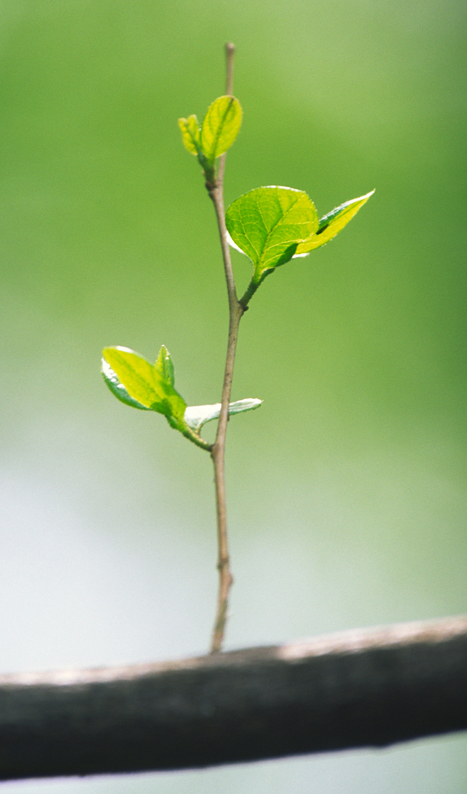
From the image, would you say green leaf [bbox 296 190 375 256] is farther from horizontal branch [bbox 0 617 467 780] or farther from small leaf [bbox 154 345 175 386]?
horizontal branch [bbox 0 617 467 780]

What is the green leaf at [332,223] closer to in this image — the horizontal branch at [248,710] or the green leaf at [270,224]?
the green leaf at [270,224]

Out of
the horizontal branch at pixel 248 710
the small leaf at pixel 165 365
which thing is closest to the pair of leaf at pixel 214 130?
the small leaf at pixel 165 365

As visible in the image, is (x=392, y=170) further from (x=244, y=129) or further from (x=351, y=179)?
(x=244, y=129)

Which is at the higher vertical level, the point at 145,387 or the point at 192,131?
the point at 192,131

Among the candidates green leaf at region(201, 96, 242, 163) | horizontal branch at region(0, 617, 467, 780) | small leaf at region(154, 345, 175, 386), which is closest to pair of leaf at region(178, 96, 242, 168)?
green leaf at region(201, 96, 242, 163)

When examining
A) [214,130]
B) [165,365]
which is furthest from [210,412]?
[214,130]

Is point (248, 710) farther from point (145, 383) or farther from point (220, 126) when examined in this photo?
point (220, 126)
